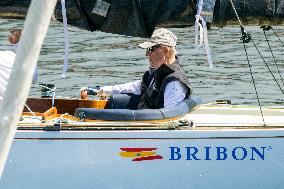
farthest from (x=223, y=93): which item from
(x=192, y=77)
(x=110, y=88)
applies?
(x=110, y=88)

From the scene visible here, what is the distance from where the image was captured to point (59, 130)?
8164 millimetres

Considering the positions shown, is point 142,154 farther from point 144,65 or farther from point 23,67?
point 144,65

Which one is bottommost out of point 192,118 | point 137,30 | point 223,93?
point 223,93

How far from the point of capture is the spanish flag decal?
8203 millimetres

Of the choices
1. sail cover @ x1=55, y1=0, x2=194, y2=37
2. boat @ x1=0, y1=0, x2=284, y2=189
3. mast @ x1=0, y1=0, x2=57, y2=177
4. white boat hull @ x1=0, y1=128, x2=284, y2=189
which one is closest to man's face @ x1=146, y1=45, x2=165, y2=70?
sail cover @ x1=55, y1=0, x2=194, y2=37

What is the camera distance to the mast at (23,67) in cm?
Answer: 337

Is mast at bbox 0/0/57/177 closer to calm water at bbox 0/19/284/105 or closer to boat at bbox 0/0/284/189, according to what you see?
boat at bbox 0/0/284/189

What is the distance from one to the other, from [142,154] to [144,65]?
16842 millimetres

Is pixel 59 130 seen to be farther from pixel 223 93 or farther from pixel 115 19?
pixel 223 93

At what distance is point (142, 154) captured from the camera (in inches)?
324

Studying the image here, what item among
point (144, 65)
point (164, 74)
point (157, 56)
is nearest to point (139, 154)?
point (164, 74)

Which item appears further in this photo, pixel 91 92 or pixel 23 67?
pixel 91 92

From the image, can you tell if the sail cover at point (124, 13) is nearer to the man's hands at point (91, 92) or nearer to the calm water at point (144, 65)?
the man's hands at point (91, 92)

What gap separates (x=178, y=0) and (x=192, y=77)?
1470 centimetres
